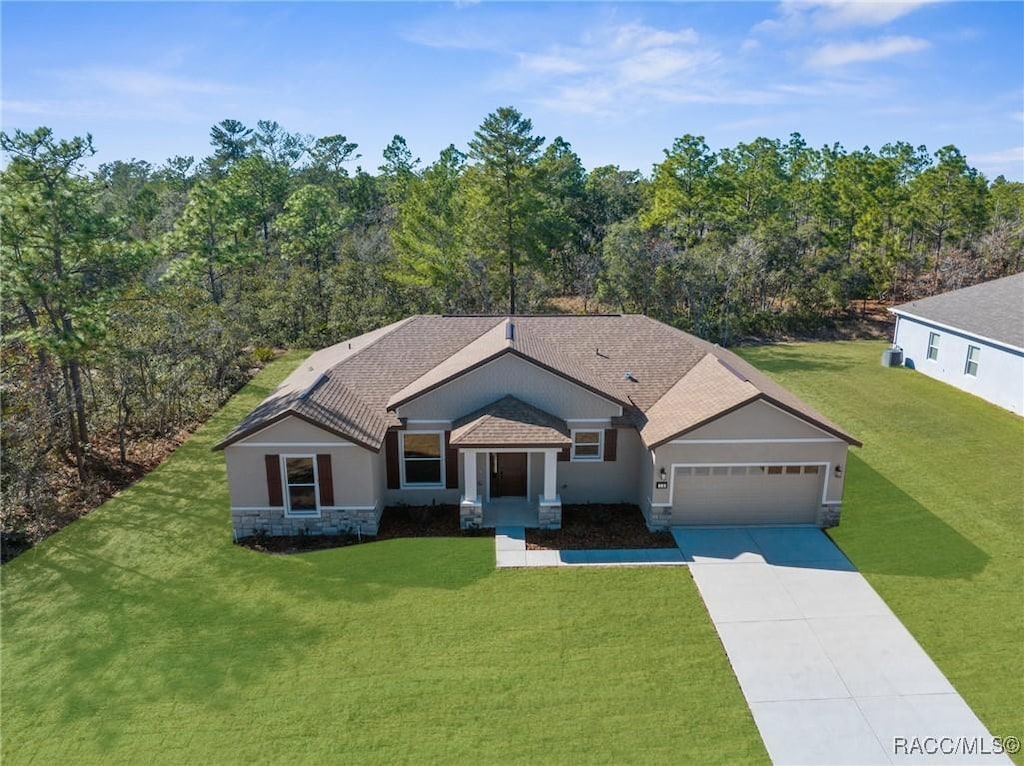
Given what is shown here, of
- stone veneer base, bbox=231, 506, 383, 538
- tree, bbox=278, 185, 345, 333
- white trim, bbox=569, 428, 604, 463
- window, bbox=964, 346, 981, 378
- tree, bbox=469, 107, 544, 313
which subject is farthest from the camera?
tree, bbox=278, 185, 345, 333

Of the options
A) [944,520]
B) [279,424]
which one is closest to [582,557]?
[279,424]

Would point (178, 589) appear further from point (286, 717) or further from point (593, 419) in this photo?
point (593, 419)

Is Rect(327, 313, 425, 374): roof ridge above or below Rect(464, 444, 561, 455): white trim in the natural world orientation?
above

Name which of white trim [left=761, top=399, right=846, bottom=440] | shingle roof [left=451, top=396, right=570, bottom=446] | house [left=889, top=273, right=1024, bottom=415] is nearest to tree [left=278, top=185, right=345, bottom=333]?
shingle roof [left=451, top=396, right=570, bottom=446]

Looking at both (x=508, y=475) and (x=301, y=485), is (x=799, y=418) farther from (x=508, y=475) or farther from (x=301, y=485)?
(x=301, y=485)

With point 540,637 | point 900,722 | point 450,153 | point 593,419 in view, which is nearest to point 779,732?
point 900,722

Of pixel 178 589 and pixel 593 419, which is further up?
pixel 593 419

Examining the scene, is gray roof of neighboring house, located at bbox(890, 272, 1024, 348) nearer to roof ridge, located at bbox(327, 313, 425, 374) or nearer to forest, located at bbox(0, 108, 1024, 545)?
forest, located at bbox(0, 108, 1024, 545)
